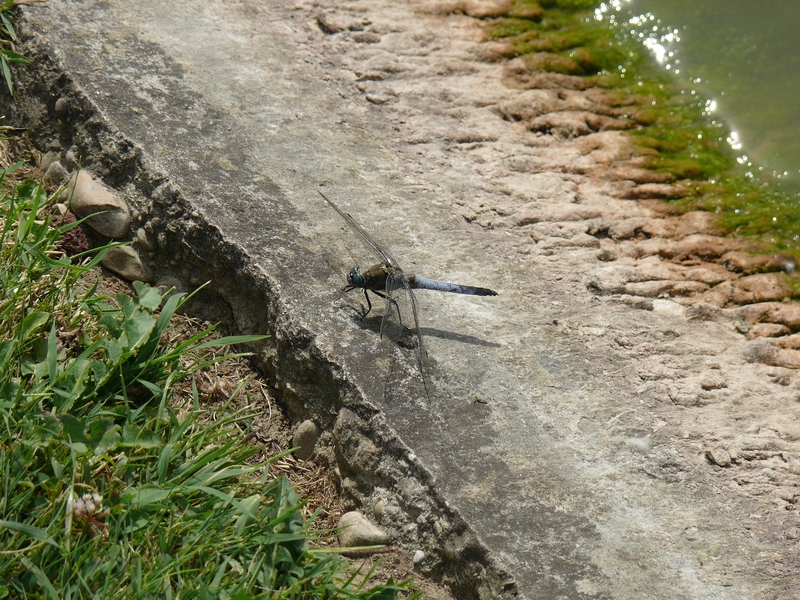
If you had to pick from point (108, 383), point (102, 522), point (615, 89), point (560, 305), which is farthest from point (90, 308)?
point (615, 89)

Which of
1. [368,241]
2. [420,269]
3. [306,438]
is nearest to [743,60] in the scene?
[420,269]

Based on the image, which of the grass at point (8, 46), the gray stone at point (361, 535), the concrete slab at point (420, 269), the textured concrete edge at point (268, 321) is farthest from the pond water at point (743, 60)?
the grass at point (8, 46)

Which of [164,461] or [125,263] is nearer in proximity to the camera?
[164,461]

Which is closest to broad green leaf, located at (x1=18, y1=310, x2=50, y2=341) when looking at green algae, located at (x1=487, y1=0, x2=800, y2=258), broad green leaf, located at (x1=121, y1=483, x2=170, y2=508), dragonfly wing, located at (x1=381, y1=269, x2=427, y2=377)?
broad green leaf, located at (x1=121, y1=483, x2=170, y2=508)

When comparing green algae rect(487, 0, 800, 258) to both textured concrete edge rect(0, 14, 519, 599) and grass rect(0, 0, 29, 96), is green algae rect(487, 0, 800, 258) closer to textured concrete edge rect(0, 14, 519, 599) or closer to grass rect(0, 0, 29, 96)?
textured concrete edge rect(0, 14, 519, 599)

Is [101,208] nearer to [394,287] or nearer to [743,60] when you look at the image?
[394,287]

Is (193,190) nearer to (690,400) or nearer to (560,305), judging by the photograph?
(560,305)

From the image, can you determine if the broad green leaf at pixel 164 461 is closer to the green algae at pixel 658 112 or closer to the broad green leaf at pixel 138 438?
the broad green leaf at pixel 138 438
